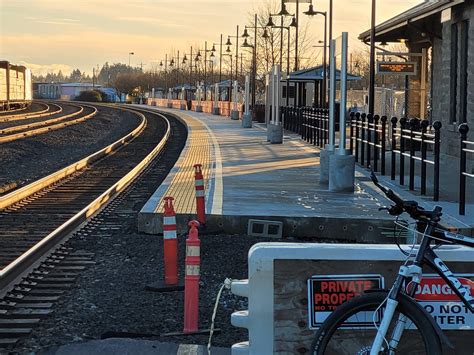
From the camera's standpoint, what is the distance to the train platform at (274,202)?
33.8 ft

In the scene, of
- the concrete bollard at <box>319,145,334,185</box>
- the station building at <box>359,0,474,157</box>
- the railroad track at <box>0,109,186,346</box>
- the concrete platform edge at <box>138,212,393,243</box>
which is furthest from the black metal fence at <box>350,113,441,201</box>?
the railroad track at <box>0,109,186,346</box>

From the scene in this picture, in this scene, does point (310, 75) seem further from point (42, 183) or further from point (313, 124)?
point (42, 183)

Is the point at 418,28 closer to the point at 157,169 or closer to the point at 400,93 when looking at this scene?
the point at 400,93

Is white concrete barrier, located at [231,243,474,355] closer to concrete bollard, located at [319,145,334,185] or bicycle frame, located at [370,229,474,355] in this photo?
bicycle frame, located at [370,229,474,355]

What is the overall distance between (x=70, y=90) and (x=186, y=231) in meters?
152

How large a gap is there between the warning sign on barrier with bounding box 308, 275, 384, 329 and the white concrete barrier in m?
0.03

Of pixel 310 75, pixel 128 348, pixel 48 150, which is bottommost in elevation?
pixel 128 348

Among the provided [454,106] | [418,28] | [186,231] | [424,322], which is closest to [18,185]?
[186,231]

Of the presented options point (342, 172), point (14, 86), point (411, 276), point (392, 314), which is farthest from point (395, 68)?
point (14, 86)

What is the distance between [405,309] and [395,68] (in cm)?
1899

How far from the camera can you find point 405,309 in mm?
4035

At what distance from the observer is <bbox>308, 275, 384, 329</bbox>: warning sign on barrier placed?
14.7 ft

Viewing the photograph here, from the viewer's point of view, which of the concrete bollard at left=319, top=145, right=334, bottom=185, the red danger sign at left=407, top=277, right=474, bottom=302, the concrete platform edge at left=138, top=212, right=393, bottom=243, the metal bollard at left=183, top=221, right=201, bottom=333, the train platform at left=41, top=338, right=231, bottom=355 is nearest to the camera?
the red danger sign at left=407, top=277, right=474, bottom=302

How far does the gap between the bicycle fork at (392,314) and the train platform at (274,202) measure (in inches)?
220
